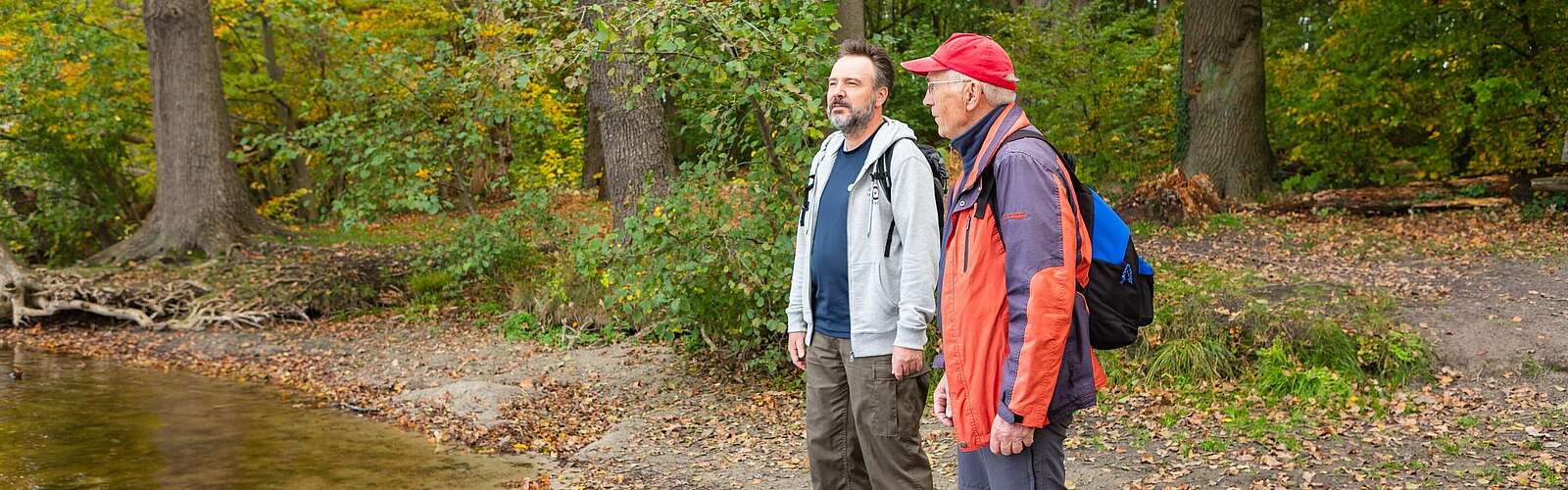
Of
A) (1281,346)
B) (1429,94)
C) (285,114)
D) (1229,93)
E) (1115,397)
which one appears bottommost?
(1115,397)

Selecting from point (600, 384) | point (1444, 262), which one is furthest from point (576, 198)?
point (1444, 262)

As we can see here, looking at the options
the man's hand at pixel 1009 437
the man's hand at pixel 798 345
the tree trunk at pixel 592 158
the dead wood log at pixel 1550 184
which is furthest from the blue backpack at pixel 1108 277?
the tree trunk at pixel 592 158

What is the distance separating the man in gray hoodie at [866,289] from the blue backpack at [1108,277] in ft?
2.55

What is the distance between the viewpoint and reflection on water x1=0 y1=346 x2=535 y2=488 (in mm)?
6367

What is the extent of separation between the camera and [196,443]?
7.29 m

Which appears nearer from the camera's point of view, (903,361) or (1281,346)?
(903,361)

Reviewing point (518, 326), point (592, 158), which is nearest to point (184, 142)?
point (518, 326)

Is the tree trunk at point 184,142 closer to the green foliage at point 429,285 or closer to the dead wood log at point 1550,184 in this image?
the green foliage at point 429,285

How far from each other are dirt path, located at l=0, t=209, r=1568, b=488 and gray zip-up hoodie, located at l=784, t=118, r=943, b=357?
2.14 meters

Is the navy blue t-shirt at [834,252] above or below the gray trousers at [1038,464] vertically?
above

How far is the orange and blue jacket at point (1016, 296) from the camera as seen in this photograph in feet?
8.86

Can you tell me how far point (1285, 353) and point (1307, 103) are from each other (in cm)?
772

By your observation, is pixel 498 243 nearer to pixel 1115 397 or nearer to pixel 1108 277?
pixel 1115 397

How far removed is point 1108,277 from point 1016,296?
26 centimetres
